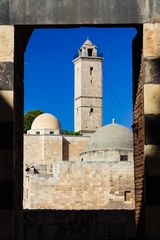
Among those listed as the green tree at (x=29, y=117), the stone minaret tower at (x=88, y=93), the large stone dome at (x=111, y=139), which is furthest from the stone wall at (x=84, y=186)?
the stone minaret tower at (x=88, y=93)

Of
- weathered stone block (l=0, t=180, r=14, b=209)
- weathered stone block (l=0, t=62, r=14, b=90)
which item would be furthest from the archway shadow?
weathered stone block (l=0, t=62, r=14, b=90)

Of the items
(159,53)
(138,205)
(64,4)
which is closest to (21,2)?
(64,4)

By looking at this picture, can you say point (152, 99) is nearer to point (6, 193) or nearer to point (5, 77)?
point (5, 77)

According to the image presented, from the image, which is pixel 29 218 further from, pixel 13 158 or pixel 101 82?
pixel 101 82

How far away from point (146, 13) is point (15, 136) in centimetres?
259

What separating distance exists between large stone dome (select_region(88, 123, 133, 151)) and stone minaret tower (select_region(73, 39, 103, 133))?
114 ft

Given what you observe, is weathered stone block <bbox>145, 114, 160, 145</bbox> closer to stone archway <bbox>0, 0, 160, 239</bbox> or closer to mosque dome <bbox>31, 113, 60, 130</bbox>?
stone archway <bbox>0, 0, 160, 239</bbox>

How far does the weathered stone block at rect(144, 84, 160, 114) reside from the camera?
27.8ft

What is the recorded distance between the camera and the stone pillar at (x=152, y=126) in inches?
324

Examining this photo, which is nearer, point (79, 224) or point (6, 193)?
point (6, 193)

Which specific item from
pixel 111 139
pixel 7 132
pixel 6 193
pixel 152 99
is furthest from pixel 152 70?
pixel 111 139

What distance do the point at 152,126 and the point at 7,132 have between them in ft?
6.65

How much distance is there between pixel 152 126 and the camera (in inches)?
332

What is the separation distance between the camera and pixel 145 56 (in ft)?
28.2
